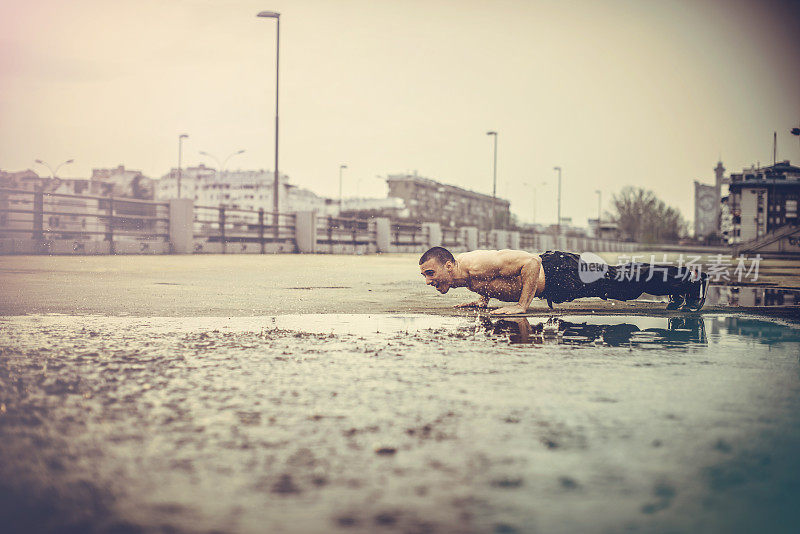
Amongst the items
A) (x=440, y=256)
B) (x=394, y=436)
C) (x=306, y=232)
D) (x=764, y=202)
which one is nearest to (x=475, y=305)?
(x=440, y=256)

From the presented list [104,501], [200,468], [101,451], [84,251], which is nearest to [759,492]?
[200,468]

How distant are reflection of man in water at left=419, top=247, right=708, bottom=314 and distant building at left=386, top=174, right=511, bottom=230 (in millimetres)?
110877

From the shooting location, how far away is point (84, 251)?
21.6 meters

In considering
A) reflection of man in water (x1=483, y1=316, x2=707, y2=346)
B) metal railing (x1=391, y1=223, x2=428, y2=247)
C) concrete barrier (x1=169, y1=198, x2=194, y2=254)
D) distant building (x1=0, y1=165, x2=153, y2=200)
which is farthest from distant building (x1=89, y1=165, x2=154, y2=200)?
reflection of man in water (x1=483, y1=316, x2=707, y2=346)

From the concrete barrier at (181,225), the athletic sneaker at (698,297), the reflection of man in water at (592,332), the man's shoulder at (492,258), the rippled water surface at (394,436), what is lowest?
the rippled water surface at (394,436)

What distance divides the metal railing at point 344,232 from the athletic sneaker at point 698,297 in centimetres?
2686

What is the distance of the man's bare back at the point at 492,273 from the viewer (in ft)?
23.3

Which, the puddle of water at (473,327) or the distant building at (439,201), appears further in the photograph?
the distant building at (439,201)

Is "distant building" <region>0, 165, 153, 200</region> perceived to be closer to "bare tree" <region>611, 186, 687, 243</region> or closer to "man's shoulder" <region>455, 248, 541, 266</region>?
"bare tree" <region>611, 186, 687, 243</region>

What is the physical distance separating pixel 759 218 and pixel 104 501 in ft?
371

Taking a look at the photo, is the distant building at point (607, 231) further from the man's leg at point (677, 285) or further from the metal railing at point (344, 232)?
the man's leg at point (677, 285)

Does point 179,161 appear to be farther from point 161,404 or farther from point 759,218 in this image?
point 759,218

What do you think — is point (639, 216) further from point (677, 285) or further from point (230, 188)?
point (677, 285)

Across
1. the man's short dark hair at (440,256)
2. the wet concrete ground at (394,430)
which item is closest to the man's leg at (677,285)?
the wet concrete ground at (394,430)
